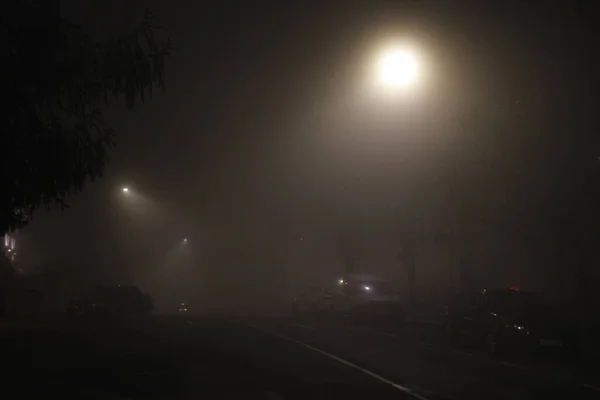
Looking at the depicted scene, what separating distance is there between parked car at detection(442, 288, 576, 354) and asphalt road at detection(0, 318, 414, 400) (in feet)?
16.8

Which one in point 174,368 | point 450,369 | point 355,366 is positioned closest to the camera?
point 174,368

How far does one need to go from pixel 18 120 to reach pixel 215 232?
77.4 m

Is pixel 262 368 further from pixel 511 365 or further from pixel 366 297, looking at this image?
pixel 366 297

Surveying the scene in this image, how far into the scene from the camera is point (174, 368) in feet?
56.1

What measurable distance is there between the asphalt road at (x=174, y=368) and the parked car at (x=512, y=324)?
16.8 ft

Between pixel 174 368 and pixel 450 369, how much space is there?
5744mm

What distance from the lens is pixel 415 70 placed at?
25984 millimetres

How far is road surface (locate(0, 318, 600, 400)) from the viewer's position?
13.9 metres

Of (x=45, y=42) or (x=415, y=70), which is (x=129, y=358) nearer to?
(x=45, y=42)

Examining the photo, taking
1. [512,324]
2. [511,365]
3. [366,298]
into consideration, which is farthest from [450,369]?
[366,298]

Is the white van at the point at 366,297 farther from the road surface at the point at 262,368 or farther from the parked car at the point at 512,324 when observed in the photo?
the parked car at the point at 512,324

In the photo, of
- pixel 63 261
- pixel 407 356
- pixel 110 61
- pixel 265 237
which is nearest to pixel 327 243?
pixel 265 237

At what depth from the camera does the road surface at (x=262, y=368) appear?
13.9 m

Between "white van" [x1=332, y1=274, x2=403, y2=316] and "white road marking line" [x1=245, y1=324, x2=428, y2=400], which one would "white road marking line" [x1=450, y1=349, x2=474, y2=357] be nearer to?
"white road marking line" [x1=245, y1=324, x2=428, y2=400]
